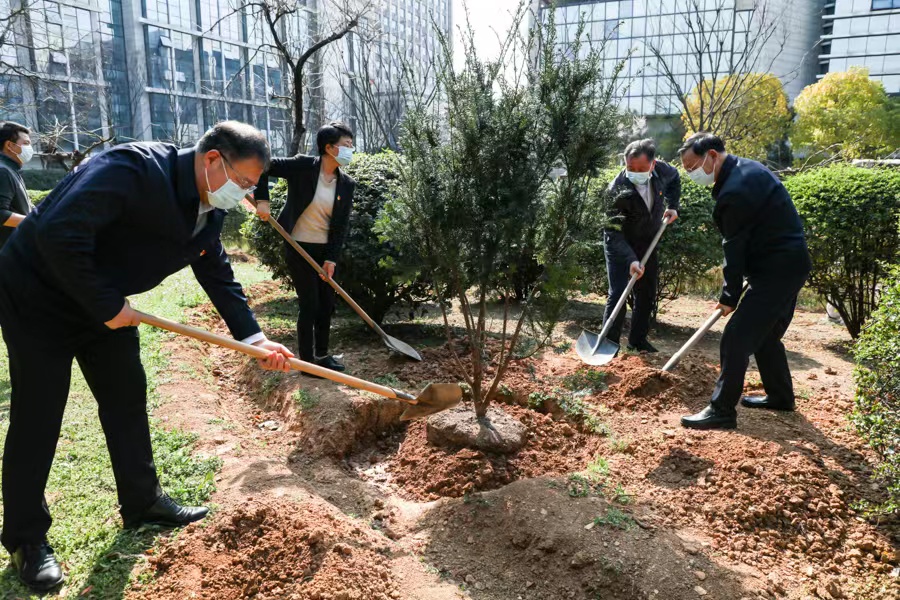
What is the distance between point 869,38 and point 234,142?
62.9m

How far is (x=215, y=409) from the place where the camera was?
4.78 meters

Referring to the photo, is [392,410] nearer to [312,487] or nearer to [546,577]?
[312,487]

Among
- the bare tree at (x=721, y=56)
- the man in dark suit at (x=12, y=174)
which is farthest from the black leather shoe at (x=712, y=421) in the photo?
the bare tree at (x=721, y=56)

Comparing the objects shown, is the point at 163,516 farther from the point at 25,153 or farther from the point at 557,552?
the point at 25,153

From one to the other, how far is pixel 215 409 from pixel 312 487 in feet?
5.05

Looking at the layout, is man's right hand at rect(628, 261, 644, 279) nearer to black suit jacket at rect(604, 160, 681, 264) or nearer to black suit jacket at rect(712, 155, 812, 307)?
black suit jacket at rect(604, 160, 681, 264)

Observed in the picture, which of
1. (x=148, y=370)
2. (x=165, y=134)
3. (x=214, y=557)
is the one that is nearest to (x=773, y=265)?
(x=214, y=557)

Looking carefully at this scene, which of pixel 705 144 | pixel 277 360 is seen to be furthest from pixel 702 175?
pixel 277 360

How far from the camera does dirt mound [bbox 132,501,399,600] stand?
2.62m

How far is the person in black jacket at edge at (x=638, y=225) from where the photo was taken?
559 cm

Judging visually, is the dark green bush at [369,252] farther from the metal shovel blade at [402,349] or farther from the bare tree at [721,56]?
the bare tree at [721,56]

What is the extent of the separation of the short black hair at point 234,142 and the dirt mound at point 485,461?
211cm

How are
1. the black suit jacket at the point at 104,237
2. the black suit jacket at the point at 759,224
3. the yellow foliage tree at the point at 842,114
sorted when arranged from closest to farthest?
the black suit jacket at the point at 104,237 < the black suit jacket at the point at 759,224 < the yellow foliage tree at the point at 842,114

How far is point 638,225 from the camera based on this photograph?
583 centimetres
